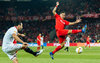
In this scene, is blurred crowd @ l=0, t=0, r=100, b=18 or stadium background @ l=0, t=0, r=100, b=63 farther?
blurred crowd @ l=0, t=0, r=100, b=18

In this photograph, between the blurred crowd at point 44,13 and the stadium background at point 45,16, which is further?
the stadium background at point 45,16

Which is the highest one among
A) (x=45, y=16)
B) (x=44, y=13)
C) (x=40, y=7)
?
(x=40, y=7)

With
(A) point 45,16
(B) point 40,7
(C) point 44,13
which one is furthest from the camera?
(B) point 40,7

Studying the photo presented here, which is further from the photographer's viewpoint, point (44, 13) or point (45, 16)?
point (44, 13)

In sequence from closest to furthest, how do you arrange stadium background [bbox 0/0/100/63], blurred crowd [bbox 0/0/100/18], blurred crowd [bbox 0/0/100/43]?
blurred crowd [bbox 0/0/100/43] → stadium background [bbox 0/0/100/63] → blurred crowd [bbox 0/0/100/18]

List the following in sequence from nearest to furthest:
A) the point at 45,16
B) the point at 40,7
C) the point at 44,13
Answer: the point at 45,16, the point at 44,13, the point at 40,7

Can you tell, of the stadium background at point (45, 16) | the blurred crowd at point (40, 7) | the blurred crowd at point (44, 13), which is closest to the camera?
the blurred crowd at point (44, 13)

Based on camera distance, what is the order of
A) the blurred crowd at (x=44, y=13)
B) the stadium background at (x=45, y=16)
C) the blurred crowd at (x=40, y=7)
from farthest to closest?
the blurred crowd at (x=40, y=7) → the stadium background at (x=45, y=16) → the blurred crowd at (x=44, y=13)

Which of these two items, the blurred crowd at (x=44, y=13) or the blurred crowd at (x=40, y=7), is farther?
the blurred crowd at (x=40, y=7)

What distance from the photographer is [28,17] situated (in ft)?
190

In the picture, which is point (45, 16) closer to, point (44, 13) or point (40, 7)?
point (44, 13)

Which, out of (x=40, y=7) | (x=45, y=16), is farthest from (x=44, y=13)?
(x=40, y=7)

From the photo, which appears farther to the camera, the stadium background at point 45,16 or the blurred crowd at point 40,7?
the blurred crowd at point 40,7

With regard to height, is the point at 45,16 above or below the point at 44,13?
below
